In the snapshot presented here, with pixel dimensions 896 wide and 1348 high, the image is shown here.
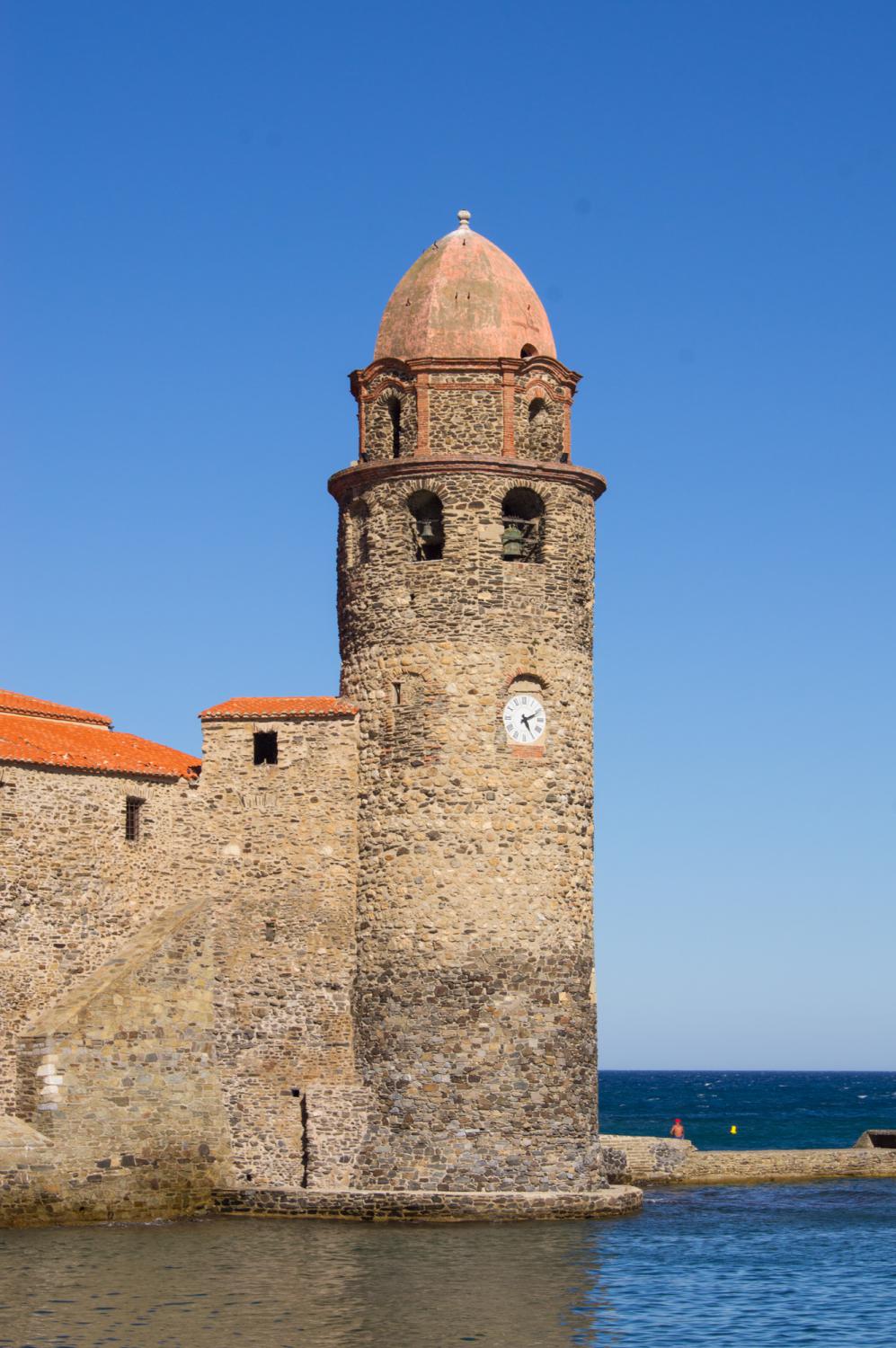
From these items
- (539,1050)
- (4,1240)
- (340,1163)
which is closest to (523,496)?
(539,1050)

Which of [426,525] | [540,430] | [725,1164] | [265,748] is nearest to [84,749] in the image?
[265,748]

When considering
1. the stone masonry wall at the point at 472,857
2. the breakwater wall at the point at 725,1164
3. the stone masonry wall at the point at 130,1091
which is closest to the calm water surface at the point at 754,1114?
the breakwater wall at the point at 725,1164

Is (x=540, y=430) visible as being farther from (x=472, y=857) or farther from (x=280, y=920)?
(x=280, y=920)

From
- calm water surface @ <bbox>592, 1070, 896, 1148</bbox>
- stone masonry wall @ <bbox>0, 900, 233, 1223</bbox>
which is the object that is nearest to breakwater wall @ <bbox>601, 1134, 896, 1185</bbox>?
stone masonry wall @ <bbox>0, 900, 233, 1223</bbox>

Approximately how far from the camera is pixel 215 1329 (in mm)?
22156

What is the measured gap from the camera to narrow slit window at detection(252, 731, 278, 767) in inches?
1278

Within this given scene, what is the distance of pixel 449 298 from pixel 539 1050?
12.3m

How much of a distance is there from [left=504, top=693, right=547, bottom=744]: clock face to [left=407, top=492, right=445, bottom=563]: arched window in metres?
2.75

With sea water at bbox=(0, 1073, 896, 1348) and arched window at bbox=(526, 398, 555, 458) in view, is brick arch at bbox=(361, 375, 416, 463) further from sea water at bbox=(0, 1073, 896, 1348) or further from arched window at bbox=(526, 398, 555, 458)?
sea water at bbox=(0, 1073, 896, 1348)

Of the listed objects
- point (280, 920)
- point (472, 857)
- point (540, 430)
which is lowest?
point (280, 920)

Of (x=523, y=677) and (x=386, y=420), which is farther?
(x=386, y=420)

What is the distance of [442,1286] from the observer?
24578 millimetres

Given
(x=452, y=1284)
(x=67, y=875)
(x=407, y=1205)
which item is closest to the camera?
(x=452, y=1284)

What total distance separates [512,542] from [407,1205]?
1060 cm
